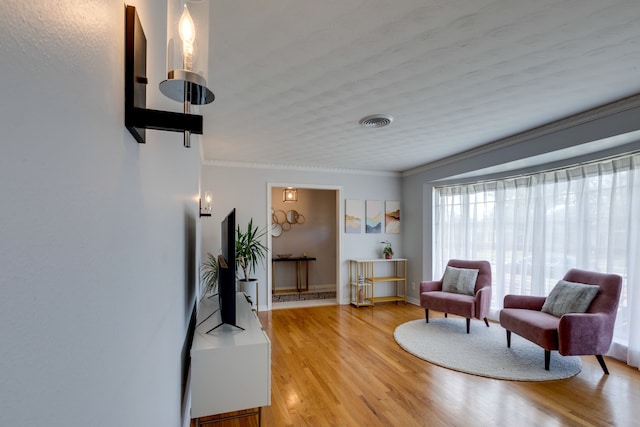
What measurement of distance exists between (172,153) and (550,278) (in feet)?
14.5

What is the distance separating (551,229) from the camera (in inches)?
153

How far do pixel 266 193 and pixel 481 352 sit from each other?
3.74 metres

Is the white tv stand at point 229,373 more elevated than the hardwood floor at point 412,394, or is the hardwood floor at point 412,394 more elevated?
the white tv stand at point 229,373

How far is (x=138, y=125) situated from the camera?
678mm

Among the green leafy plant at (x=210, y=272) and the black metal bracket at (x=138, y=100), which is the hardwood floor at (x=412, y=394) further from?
the black metal bracket at (x=138, y=100)

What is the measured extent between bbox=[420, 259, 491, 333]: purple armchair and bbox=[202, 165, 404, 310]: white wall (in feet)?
4.99

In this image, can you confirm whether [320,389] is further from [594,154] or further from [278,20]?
[594,154]

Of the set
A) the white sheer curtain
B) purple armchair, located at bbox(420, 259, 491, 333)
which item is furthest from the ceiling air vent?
purple armchair, located at bbox(420, 259, 491, 333)

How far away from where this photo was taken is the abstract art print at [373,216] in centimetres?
590

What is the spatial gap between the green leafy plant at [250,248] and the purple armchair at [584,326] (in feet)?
11.4

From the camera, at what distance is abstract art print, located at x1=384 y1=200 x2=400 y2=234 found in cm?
604

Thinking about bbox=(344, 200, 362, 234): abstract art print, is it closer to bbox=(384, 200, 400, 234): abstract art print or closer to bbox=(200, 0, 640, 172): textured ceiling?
bbox=(384, 200, 400, 234): abstract art print

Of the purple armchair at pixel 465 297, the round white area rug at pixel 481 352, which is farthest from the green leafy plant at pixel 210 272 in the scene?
the purple armchair at pixel 465 297

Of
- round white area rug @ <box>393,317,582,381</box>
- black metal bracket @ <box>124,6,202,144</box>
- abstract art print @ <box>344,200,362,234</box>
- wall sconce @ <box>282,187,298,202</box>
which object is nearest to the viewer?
black metal bracket @ <box>124,6,202,144</box>
